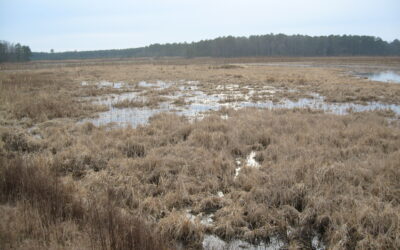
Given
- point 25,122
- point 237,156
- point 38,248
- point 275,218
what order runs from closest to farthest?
point 38,248 < point 275,218 < point 237,156 < point 25,122

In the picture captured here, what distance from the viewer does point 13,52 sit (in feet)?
343

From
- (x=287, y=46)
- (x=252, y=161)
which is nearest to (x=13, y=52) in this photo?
(x=287, y=46)

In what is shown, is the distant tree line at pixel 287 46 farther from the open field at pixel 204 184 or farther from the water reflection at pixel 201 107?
the open field at pixel 204 184

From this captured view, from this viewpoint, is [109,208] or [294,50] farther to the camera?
[294,50]

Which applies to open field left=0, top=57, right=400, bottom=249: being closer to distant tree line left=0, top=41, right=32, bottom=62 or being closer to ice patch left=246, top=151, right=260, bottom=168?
ice patch left=246, top=151, right=260, bottom=168

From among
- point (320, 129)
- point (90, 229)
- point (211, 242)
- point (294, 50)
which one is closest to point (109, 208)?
point (90, 229)

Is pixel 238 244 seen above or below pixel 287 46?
below

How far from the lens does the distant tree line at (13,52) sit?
98.9 metres

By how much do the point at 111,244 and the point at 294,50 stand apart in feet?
434

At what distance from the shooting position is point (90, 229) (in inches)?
135

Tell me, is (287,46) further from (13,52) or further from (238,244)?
(238,244)

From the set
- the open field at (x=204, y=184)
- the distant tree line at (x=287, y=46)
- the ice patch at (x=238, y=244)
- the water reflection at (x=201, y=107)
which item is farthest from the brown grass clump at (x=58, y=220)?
the distant tree line at (x=287, y=46)

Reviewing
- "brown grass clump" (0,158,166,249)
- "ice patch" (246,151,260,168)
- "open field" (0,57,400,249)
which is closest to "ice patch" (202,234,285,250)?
"open field" (0,57,400,249)

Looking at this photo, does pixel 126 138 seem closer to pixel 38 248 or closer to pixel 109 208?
Answer: pixel 109 208
